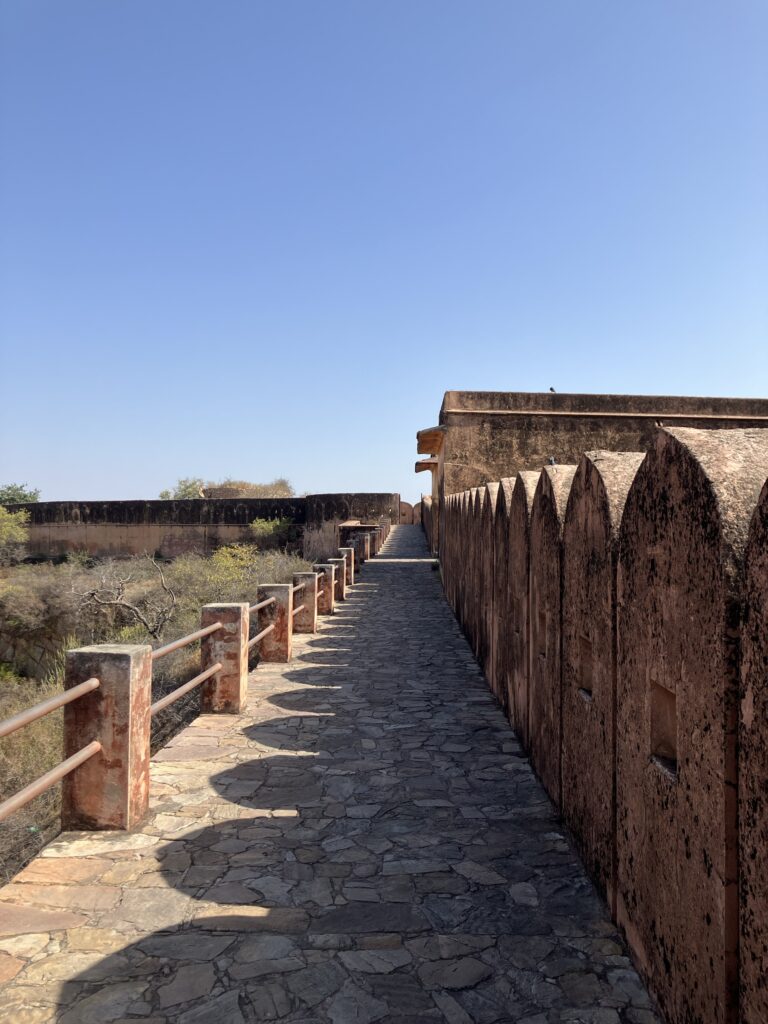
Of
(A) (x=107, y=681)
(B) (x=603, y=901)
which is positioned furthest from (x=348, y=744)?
(B) (x=603, y=901)

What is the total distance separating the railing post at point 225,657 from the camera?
5762 millimetres

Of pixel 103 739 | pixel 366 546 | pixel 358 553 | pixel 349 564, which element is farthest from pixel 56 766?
pixel 366 546

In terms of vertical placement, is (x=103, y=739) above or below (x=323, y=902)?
above

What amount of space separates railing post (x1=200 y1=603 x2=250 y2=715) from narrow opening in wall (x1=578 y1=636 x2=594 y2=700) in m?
3.20

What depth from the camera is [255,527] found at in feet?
88.3

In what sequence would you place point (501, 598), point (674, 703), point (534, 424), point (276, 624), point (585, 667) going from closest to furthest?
point (674, 703), point (585, 667), point (501, 598), point (276, 624), point (534, 424)

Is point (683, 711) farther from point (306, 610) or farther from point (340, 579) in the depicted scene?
point (340, 579)

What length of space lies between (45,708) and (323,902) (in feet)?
4.56

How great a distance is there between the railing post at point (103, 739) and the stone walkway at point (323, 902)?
0.50 feet

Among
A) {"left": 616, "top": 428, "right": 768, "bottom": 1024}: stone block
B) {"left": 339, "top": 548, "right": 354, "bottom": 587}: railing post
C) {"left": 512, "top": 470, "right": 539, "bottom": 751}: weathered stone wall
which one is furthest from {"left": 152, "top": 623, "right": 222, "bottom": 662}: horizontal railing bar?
{"left": 339, "top": 548, "right": 354, "bottom": 587}: railing post

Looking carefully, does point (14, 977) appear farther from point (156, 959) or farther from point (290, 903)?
point (290, 903)

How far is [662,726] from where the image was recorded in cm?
231

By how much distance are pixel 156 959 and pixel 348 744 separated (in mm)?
2658

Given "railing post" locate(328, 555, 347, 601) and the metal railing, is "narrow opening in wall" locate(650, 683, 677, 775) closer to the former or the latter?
the metal railing
